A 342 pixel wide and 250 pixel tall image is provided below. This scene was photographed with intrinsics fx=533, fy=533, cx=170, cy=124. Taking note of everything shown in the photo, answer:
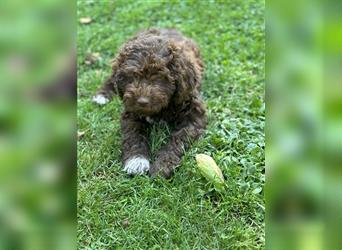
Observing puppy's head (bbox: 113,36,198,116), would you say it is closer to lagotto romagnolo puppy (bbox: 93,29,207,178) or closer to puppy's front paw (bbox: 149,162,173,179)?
lagotto romagnolo puppy (bbox: 93,29,207,178)

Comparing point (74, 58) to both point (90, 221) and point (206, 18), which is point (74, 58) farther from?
point (206, 18)

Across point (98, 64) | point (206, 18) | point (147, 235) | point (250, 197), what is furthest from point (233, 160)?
point (206, 18)

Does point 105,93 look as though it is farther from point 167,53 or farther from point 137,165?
point 137,165

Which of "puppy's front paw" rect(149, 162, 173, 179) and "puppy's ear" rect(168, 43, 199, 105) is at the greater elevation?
"puppy's ear" rect(168, 43, 199, 105)

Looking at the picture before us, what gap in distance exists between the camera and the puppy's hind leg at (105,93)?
513 cm

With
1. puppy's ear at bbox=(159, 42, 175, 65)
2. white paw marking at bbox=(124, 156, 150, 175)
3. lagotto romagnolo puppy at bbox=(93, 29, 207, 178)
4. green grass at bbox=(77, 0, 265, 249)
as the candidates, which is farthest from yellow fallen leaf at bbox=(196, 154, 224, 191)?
puppy's ear at bbox=(159, 42, 175, 65)

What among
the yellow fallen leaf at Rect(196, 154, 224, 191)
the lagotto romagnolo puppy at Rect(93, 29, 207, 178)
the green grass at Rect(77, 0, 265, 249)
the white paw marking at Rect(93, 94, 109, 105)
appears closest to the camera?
the green grass at Rect(77, 0, 265, 249)

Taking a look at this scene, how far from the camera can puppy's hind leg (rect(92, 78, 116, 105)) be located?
5131 mm

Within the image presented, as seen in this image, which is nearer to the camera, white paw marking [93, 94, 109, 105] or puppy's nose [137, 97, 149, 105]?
puppy's nose [137, 97, 149, 105]

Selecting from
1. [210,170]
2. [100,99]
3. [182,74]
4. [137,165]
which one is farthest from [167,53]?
[100,99]

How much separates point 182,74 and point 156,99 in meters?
0.32

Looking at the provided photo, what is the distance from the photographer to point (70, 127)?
1507 millimetres

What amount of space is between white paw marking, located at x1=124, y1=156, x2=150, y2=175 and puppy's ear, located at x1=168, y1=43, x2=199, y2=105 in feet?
2.07

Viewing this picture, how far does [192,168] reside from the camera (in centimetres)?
394
